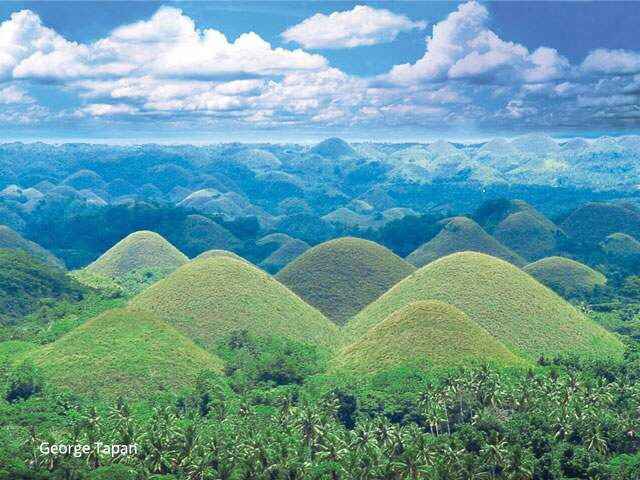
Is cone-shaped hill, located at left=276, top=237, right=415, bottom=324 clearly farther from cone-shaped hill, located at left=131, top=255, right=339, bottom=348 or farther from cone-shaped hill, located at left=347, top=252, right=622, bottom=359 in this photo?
cone-shaped hill, located at left=347, top=252, right=622, bottom=359

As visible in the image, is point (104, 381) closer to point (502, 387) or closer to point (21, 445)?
point (21, 445)

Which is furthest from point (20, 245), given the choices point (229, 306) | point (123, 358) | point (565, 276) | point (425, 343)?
point (425, 343)

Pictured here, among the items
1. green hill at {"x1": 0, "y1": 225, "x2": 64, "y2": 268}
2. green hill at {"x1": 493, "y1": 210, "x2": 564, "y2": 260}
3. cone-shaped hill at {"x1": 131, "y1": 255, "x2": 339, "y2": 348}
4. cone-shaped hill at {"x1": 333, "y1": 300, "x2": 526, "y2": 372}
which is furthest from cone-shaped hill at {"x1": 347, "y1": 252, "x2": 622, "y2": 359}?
green hill at {"x1": 0, "y1": 225, "x2": 64, "y2": 268}

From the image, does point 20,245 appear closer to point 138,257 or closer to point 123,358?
point 138,257

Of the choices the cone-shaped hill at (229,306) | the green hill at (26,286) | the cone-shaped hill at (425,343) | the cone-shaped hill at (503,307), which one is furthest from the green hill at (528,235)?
the cone-shaped hill at (425,343)

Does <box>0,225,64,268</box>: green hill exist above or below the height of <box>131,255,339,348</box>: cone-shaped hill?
below

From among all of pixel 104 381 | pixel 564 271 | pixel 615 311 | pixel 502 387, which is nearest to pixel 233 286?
pixel 104 381
